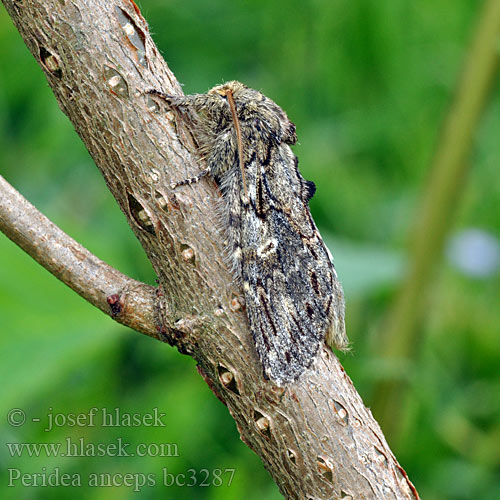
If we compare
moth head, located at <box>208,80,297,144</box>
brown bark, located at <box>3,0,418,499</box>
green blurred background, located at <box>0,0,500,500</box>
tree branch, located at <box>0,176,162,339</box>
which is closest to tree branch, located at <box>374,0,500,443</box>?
green blurred background, located at <box>0,0,500,500</box>

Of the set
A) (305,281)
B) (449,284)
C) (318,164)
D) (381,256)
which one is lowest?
(305,281)

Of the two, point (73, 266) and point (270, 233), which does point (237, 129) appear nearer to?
point (270, 233)

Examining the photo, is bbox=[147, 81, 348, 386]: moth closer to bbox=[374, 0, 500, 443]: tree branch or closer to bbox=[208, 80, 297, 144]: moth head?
bbox=[208, 80, 297, 144]: moth head

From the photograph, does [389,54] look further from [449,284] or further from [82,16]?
[82,16]

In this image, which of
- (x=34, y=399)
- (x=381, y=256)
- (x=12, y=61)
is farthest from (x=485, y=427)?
(x=12, y=61)

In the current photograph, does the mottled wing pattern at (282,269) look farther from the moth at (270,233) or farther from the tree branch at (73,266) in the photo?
the tree branch at (73,266)
